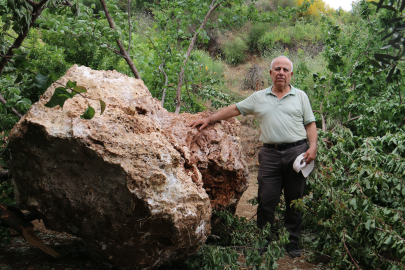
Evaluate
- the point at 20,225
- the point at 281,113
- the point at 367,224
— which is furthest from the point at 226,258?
the point at 20,225

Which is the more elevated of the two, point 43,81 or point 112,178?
point 43,81

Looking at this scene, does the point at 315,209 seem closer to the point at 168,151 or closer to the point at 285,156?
the point at 285,156

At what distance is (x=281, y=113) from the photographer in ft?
11.3

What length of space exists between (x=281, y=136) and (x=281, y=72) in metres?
0.65

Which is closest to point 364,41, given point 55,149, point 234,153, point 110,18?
point 234,153

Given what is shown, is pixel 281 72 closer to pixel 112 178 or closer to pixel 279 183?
pixel 279 183

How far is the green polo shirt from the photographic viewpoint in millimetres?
3426

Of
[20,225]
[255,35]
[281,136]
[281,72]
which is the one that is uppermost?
[255,35]

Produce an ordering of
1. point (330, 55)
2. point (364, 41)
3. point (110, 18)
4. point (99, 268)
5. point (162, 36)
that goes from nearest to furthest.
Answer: point (99, 268) < point (110, 18) < point (330, 55) < point (162, 36) < point (364, 41)

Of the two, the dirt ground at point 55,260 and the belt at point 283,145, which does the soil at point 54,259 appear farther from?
the belt at point 283,145

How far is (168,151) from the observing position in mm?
2508

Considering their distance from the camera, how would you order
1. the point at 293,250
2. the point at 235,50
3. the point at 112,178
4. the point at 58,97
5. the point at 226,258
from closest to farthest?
the point at 58,97
the point at 112,178
the point at 226,258
the point at 293,250
the point at 235,50

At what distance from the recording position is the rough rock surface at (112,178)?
7.54 feet

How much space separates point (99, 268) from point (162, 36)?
11.0 feet
